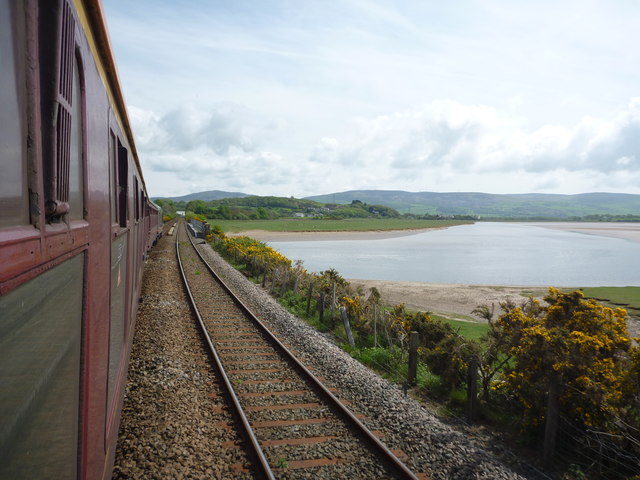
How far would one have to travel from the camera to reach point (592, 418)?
20.7 feet

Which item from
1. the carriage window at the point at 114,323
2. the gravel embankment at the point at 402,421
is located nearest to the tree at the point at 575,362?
the gravel embankment at the point at 402,421

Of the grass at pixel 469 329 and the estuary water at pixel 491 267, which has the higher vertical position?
the grass at pixel 469 329

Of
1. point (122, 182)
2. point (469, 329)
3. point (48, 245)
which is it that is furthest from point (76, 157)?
point (469, 329)

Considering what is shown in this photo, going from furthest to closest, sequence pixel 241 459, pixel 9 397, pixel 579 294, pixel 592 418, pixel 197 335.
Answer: pixel 197 335 < pixel 579 294 < pixel 592 418 < pixel 241 459 < pixel 9 397

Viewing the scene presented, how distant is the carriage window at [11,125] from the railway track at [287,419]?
4358 millimetres

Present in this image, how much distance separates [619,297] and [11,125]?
92.0 ft

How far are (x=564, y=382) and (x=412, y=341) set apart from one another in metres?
2.63

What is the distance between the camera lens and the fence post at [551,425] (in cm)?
614

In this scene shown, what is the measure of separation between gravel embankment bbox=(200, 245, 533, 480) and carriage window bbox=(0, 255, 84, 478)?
457 cm

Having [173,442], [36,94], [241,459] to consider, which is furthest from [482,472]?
[36,94]

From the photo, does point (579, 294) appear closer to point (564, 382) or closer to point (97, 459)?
point (564, 382)

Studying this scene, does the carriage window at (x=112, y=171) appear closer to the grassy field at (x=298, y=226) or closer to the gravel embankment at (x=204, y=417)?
the gravel embankment at (x=204, y=417)

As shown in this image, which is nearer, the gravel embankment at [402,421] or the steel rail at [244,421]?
the steel rail at [244,421]

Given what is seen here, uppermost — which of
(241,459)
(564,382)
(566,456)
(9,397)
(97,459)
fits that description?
(9,397)
